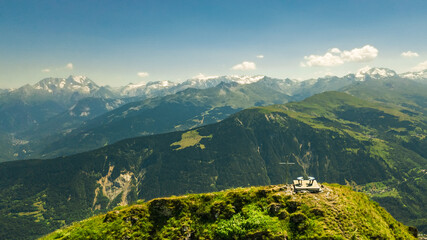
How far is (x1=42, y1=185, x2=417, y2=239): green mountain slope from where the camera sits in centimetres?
3894

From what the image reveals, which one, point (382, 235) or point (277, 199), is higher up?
point (277, 199)

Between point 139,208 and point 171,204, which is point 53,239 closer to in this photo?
point 139,208

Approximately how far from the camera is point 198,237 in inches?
1645

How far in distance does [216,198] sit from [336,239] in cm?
2189

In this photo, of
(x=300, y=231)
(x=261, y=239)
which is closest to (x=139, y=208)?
(x=261, y=239)

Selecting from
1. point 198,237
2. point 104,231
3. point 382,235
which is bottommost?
point 382,235

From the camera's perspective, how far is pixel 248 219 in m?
41.7

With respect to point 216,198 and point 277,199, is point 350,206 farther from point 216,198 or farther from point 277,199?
point 216,198

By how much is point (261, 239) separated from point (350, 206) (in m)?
18.4

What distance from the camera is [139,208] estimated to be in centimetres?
4581

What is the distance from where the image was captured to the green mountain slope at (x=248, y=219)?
38.9 meters

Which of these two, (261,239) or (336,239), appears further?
(261,239)

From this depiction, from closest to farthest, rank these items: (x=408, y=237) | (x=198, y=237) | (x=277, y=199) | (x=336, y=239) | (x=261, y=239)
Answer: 1. (x=336, y=239)
2. (x=261, y=239)
3. (x=198, y=237)
4. (x=277, y=199)
5. (x=408, y=237)

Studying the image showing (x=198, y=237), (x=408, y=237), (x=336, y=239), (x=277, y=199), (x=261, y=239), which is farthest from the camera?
(x=408, y=237)
